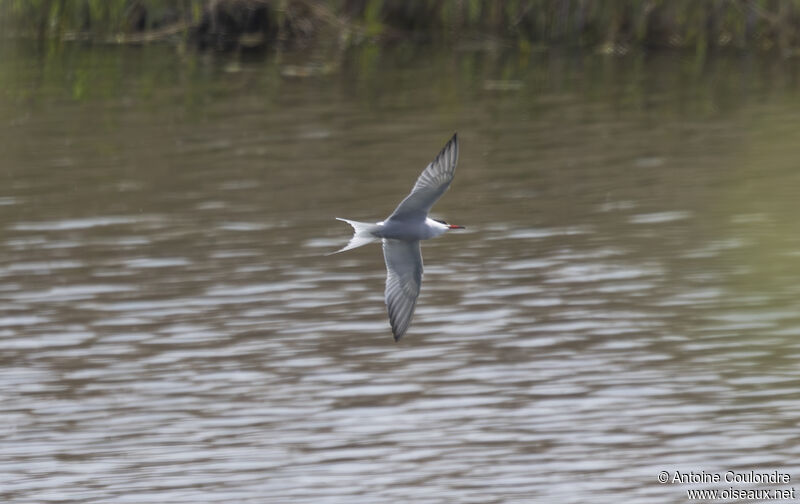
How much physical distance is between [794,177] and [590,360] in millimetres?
5145

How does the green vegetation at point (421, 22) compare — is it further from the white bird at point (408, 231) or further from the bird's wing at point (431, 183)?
the bird's wing at point (431, 183)

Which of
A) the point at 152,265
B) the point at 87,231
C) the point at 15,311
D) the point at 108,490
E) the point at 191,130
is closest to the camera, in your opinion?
the point at 108,490

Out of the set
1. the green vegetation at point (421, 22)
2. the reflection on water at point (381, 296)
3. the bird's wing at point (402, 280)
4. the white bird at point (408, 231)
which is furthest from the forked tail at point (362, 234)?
the green vegetation at point (421, 22)

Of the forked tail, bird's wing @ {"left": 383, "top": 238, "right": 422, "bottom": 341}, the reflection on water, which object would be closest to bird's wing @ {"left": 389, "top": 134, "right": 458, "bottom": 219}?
the forked tail

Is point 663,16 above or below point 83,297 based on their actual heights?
→ above

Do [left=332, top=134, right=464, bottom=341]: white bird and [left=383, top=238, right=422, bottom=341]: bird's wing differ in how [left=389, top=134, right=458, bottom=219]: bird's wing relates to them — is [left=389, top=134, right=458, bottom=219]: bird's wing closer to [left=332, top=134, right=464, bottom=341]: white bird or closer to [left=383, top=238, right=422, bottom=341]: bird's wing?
[left=332, top=134, right=464, bottom=341]: white bird

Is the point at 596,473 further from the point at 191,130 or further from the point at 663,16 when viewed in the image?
the point at 663,16

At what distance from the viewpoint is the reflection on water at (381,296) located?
26.7ft

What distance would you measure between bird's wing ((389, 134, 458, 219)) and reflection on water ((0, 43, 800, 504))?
125 cm

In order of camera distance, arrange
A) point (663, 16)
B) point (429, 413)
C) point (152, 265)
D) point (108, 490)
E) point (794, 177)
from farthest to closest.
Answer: point (663, 16)
point (794, 177)
point (152, 265)
point (429, 413)
point (108, 490)

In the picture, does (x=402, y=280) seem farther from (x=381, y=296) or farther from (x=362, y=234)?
(x=381, y=296)

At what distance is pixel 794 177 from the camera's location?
13922mm

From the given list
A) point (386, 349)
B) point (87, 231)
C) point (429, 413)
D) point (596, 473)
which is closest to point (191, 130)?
point (87, 231)

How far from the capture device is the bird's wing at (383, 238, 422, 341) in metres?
8.24
